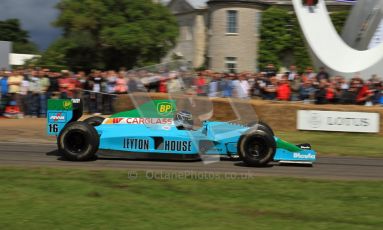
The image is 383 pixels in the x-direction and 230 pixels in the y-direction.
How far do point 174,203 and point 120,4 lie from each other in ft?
104

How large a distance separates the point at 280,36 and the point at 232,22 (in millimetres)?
3560

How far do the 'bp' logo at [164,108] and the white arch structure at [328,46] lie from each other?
1575cm

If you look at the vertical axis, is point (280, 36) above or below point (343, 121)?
above

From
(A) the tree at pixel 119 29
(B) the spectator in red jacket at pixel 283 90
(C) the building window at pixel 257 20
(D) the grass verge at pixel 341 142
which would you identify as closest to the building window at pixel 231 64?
(C) the building window at pixel 257 20

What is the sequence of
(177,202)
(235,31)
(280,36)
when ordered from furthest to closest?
(235,31)
(280,36)
(177,202)

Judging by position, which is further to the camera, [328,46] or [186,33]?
[186,33]

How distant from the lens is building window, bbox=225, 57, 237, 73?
124 feet

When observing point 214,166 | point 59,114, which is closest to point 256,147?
point 214,166

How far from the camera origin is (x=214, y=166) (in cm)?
948

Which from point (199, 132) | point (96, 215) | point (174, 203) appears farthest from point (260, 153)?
point (96, 215)

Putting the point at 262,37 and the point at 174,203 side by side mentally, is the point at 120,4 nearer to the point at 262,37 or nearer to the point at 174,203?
the point at 262,37

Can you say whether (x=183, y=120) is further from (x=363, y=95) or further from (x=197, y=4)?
(x=197, y=4)

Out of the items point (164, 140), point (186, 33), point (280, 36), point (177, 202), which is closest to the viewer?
point (177, 202)

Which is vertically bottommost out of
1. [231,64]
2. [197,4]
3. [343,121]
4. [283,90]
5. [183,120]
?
[343,121]
